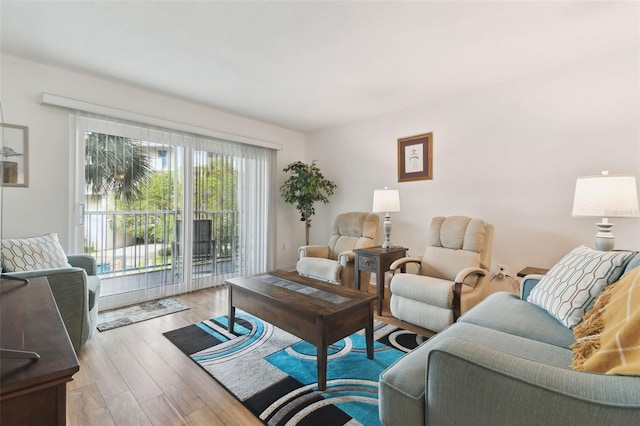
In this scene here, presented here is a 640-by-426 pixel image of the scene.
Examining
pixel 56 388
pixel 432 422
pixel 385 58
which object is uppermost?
pixel 385 58

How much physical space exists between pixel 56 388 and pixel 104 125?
3164 mm

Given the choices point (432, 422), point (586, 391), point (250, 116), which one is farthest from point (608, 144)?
point (250, 116)

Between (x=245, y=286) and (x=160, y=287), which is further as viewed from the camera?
(x=160, y=287)

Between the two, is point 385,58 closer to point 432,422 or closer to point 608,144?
point 608,144

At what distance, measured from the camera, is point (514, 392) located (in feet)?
2.76

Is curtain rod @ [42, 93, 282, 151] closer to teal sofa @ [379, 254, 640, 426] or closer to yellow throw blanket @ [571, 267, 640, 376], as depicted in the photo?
teal sofa @ [379, 254, 640, 426]

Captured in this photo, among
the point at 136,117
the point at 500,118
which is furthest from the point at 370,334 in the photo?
the point at 136,117

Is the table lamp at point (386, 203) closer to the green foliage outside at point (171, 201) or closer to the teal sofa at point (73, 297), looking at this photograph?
the green foliage outside at point (171, 201)

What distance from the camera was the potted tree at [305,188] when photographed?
4.24 metres

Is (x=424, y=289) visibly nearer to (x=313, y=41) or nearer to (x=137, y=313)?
(x=313, y=41)

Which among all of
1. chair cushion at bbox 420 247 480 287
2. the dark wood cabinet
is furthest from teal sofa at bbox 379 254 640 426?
chair cushion at bbox 420 247 480 287

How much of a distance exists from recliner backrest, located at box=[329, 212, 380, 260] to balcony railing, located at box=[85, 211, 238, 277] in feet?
5.42

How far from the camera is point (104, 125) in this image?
9.71 feet

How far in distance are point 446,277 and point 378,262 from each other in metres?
0.66
